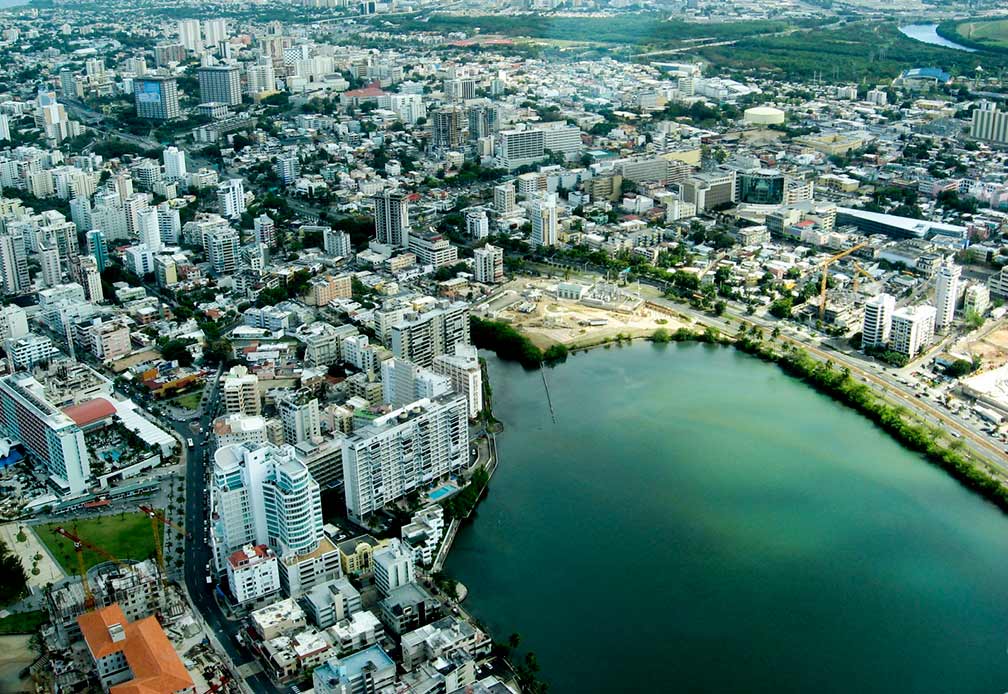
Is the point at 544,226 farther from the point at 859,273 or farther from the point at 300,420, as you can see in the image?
the point at 300,420

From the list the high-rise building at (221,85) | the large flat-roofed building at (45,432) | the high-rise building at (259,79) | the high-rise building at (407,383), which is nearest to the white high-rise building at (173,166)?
the high-rise building at (221,85)

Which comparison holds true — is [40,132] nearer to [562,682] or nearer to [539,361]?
[539,361]

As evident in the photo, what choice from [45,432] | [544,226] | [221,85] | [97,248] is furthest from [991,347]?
[221,85]

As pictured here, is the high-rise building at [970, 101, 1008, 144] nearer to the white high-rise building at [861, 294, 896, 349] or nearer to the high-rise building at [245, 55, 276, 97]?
the white high-rise building at [861, 294, 896, 349]

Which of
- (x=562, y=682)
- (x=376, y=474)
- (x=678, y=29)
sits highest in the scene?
(x=678, y=29)

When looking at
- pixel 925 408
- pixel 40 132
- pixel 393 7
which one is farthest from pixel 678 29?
pixel 925 408

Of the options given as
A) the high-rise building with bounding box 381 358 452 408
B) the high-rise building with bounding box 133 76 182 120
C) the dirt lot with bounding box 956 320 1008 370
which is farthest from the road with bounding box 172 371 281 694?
the high-rise building with bounding box 133 76 182 120

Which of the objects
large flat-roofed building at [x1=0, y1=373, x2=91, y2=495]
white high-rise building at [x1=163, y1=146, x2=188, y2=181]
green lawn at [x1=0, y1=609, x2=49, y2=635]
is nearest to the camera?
green lawn at [x1=0, y1=609, x2=49, y2=635]
